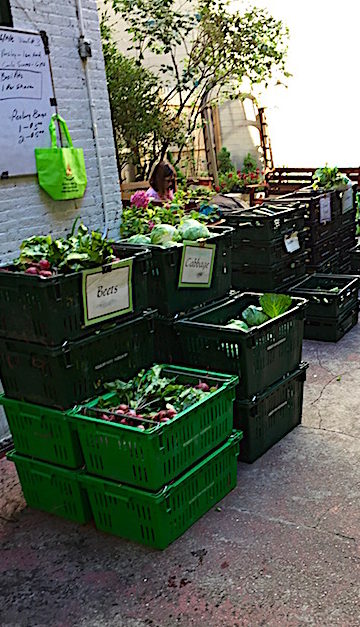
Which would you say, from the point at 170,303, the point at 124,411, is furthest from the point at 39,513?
the point at 170,303

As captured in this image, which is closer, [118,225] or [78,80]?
[78,80]

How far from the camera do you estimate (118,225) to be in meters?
5.17

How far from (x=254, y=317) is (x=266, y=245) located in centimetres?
170

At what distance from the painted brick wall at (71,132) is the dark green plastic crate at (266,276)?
140cm

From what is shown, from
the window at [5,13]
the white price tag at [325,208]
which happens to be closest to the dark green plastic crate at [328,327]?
the white price tag at [325,208]

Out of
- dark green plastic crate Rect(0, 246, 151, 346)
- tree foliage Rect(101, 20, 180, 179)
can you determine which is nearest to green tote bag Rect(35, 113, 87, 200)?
dark green plastic crate Rect(0, 246, 151, 346)

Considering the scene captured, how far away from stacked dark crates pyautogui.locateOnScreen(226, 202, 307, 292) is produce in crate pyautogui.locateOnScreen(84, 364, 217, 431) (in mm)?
2411

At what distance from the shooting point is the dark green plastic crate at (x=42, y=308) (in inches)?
124

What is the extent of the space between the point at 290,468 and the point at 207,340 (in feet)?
3.01

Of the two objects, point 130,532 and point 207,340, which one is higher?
point 207,340

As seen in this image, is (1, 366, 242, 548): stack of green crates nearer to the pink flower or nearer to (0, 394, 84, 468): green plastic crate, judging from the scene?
(0, 394, 84, 468): green plastic crate

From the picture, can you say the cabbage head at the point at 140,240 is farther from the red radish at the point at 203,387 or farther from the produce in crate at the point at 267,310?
the red radish at the point at 203,387

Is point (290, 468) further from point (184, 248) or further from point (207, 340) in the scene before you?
point (184, 248)

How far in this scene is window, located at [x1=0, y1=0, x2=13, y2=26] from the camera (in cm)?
401
